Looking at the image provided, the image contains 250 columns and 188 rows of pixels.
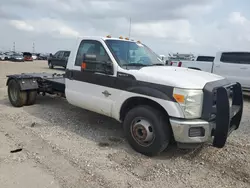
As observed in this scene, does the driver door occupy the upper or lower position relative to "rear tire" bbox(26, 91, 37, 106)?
upper

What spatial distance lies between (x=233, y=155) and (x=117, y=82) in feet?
7.91

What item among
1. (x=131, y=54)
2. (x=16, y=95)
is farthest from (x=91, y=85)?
(x=16, y=95)

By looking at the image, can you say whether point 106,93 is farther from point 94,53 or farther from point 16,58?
point 16,58

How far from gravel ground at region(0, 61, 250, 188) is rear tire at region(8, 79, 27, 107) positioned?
141 cm

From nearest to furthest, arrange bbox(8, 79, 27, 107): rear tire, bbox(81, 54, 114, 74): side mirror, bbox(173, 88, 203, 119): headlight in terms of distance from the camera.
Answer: bbox(173, 88, 203, 119): headlight < bbox(81, 54, 114, 74): side mirror < bbox(8, 79, 27, 107): rear tire

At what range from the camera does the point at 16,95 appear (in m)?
7.09

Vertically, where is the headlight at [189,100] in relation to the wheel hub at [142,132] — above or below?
above

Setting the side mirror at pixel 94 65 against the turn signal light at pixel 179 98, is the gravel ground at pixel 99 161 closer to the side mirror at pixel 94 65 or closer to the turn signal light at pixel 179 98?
the turn signal light at pixel 179 98

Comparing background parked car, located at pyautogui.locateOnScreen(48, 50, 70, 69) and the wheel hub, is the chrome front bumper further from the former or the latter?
background parked car, located at pyautogui.locateOnScreen(48, 50, 70, 69)

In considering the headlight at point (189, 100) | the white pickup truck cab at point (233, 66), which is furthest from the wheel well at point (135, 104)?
the white pickup truck cab at point (233, 66)

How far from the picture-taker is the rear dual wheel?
698 centimetres

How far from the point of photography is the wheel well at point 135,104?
4.02 m

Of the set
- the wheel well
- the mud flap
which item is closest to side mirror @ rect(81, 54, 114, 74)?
the wheel well

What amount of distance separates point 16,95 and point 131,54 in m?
4.06
